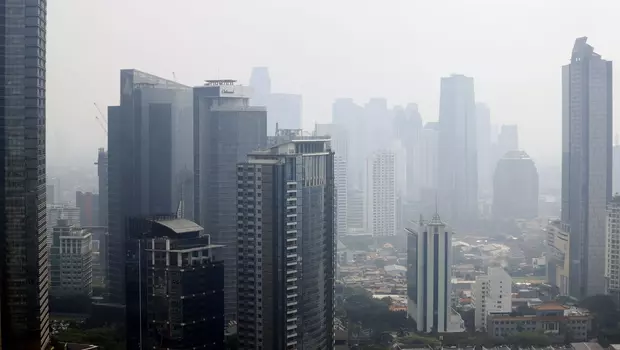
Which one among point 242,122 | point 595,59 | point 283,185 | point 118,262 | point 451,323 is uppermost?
point 595,59

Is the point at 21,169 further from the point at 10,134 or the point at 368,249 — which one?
the point at 368,249

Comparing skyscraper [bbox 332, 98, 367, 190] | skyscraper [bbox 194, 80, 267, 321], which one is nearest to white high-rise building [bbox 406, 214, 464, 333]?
skyscraper [bbox 194, 80, 267, 321]

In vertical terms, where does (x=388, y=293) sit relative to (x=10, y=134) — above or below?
below

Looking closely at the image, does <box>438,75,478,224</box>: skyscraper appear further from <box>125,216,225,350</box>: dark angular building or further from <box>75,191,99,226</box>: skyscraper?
<box>125,216,225,350</box>: dark angular building

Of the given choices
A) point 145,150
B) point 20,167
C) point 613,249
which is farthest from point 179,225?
point 613,249

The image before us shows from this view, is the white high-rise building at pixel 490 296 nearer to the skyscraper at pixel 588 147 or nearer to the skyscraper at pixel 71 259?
the skyscraper at pixel 588 147

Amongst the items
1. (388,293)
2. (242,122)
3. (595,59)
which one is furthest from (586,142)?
(242,122)

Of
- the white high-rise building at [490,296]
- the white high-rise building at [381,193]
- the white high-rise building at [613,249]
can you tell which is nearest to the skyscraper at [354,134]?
the white high-rise building at [381,193]
